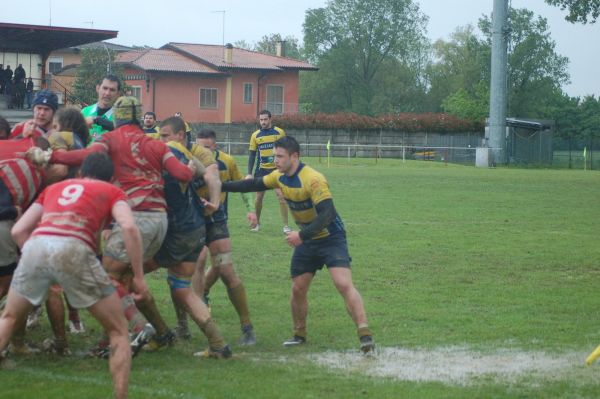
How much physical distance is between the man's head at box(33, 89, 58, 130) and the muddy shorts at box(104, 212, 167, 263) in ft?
4.84

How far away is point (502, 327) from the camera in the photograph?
A: 407 inches

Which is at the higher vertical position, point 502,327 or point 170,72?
point 170,72

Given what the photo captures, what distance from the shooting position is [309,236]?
30.1 feet

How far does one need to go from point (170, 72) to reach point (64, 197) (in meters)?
67.5

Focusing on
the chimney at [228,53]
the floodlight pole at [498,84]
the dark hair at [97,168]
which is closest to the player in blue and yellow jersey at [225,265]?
the dark hair at [97,168]

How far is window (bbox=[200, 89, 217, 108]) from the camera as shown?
248 ft

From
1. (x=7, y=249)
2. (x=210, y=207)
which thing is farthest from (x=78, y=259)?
(x=210, y=207)

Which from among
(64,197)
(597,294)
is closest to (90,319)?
(64,197)

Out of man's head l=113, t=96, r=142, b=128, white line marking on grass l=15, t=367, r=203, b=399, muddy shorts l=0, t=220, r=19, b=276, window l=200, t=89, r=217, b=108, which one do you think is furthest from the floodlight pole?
white line marking on grass l=15, t=367, r=203, b=399

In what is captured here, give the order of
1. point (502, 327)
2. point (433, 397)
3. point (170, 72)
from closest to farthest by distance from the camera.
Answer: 1. point (433, 397)
2. point (502, 327)
3. point (170, 72)

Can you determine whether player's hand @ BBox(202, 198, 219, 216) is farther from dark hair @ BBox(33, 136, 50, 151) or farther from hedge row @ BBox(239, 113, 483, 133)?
hedge row @ BBox(239, 113, 483, 133)

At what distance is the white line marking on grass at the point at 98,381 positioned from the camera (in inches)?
291

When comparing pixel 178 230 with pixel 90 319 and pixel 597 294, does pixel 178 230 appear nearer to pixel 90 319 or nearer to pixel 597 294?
pixel 90 319

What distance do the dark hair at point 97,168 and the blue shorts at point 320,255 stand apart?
288cm
